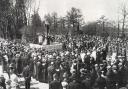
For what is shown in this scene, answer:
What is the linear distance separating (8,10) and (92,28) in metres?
28.6

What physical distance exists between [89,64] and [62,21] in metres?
72.7

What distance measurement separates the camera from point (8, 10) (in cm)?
6338

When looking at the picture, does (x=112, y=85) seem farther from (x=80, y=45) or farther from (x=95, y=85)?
(x=80, y=45)

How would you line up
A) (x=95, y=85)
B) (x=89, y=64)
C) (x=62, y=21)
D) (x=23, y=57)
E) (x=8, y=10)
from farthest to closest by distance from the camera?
(x=62, y=21)
(x=8, y=10)
(x=23, y=57)
(x=89, y=64)
(x=95, y=85)

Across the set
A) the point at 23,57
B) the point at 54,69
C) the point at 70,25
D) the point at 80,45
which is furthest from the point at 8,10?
the point at 54,69

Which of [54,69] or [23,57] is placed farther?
[23,57]

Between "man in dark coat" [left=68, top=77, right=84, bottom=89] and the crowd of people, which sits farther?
the crowd of people

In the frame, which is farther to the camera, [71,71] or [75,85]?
[71,71]

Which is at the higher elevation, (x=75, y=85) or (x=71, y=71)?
(x=71, y=71)

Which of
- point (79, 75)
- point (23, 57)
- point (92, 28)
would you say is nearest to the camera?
point (79, 75)

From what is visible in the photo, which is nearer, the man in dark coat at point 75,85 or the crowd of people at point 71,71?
the man in dark coat at point 75,85

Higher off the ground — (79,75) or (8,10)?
(8,10)

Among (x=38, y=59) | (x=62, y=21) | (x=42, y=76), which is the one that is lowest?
(x=42, y=76)

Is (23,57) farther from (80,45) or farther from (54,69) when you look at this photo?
(80,45)
